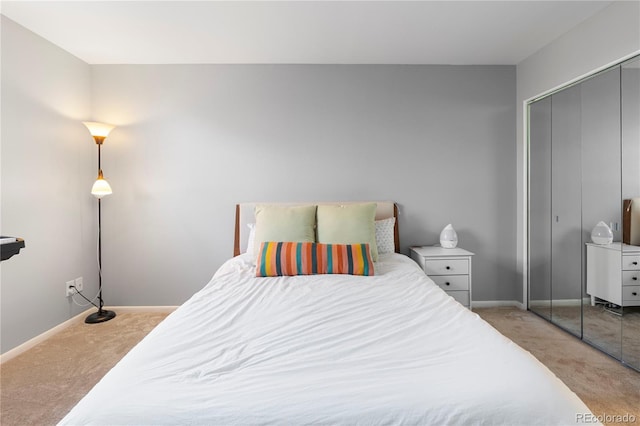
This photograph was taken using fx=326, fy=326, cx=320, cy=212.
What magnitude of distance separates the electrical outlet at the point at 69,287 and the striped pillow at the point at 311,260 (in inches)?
77.1

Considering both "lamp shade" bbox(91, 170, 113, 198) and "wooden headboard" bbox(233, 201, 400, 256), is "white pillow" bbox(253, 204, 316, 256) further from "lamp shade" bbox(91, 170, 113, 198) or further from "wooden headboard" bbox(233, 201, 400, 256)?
"lamp shade" bbox(91, 170, 113, 198)

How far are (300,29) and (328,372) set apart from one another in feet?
8.14

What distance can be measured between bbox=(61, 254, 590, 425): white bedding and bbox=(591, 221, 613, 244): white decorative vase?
154cm

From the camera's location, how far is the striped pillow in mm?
2320

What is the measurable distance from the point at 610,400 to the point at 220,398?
7.19ft

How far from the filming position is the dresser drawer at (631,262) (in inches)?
84.1

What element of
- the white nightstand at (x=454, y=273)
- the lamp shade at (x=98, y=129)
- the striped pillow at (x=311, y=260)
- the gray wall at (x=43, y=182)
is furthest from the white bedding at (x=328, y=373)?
the lamp shade at (x=98, y=129)

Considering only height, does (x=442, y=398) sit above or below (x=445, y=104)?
below

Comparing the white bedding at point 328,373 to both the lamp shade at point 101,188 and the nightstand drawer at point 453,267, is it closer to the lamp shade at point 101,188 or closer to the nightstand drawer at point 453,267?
the nightstand drawer at point 453,267

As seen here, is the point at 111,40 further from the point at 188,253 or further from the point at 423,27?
the point at 423,27

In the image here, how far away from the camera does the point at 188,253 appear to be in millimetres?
3275

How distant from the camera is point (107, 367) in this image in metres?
2.26

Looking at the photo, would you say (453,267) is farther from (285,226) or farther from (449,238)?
(285,226)

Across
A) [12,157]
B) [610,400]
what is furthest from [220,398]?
[12,157]
